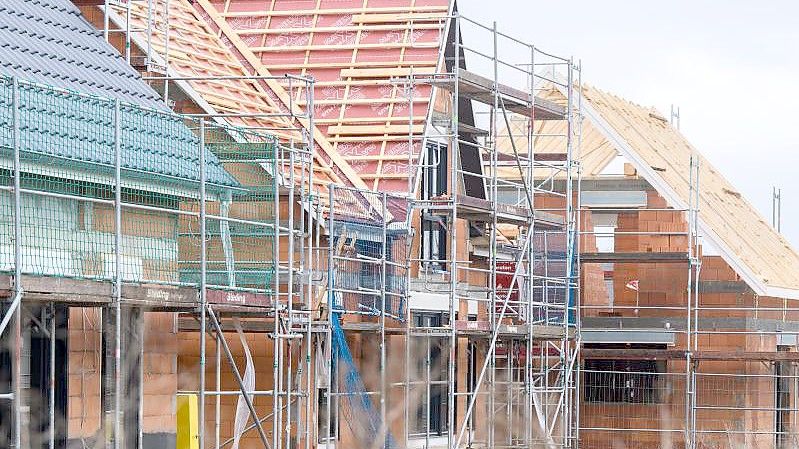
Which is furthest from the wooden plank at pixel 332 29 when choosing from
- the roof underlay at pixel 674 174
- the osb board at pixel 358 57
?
the roof underlay at pixel 674 174

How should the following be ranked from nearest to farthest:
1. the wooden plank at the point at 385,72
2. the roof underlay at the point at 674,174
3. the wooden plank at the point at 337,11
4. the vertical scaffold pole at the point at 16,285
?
the vertical scaffold pole at the point at 16,285 < the wooden plank at the point at 385,72 < the wooden plank at the point at 337,11 < the roof underlay at the point at 674,174

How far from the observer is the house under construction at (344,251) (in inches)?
672

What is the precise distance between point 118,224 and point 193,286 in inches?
72.4

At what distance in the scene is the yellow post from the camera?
17.7 metres

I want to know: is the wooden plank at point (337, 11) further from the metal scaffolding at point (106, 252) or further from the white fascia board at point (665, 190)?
the metal scaffolding at point (106, 252)

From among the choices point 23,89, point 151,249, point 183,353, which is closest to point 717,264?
point 183,353

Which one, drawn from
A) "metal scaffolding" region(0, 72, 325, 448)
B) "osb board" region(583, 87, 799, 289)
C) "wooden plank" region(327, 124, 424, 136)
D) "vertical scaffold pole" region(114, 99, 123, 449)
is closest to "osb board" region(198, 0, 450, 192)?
"wooden plank" region(327, 124, 424, 136)

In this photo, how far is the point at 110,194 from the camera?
1778 centimetres

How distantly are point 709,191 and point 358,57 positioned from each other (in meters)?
11.5

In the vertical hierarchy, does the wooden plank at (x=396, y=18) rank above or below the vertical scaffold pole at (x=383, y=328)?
above

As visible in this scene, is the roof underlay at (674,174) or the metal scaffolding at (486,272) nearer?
the metal scaffolding at (486,272)

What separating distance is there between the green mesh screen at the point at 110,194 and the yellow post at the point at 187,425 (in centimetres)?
129

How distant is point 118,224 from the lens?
626 inches

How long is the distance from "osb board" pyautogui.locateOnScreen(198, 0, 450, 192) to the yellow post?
9603mm
